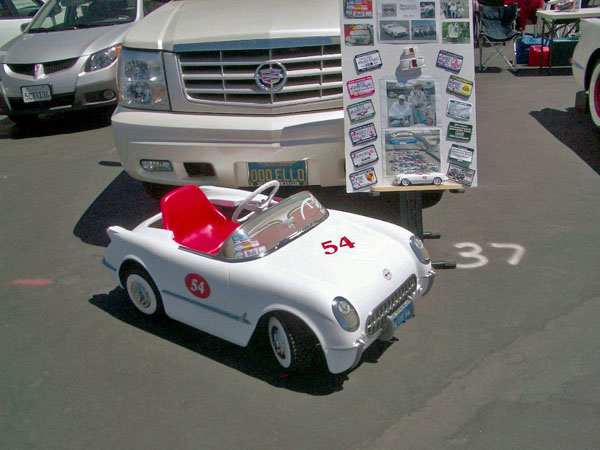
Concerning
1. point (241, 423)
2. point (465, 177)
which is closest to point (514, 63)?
point (465, 177)

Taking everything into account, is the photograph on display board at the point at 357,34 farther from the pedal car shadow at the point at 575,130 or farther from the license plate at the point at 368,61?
the pedal car shadow at the point at 575,130

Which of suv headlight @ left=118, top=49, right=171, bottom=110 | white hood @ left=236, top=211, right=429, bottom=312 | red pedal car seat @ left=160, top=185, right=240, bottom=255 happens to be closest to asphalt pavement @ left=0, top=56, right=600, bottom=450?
white hood @ left=236, top=211, right=429, bottom=312

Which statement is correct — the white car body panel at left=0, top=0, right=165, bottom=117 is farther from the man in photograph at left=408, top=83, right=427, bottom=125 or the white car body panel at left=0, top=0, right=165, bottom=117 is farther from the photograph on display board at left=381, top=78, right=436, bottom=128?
the man in photograph at left=408, top=83, right=427, bottom=125

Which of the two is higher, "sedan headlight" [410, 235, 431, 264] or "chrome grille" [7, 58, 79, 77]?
"chrome grille" [7, 58, 79, 77]

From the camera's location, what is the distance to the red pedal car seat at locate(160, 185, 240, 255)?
436cm

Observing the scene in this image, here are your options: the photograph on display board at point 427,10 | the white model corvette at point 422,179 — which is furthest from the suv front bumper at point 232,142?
the photograph on display board at point 427,10

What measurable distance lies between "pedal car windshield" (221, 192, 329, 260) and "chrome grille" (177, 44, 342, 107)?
1.08m

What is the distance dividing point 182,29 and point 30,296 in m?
2.38

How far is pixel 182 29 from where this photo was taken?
5.14 meters

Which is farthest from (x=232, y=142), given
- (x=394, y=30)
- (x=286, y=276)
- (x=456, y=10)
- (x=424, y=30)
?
(x=456, y=10)

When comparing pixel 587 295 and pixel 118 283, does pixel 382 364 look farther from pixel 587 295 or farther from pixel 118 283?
pixel 118 283

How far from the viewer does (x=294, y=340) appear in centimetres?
341

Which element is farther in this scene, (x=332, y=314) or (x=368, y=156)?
(x=368, y=156)

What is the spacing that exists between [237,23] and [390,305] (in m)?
2.73
